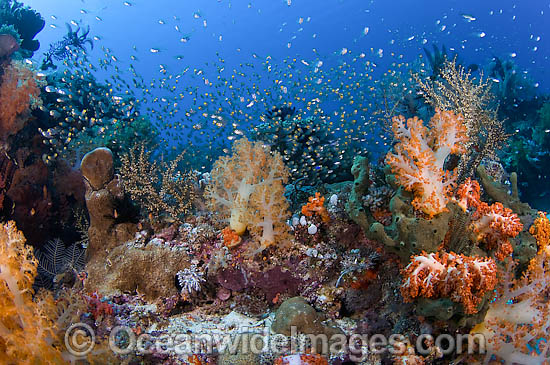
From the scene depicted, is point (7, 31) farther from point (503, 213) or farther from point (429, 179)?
point (503, 213)

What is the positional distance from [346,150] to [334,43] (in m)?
84.4

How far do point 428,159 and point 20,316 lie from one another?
5308mm

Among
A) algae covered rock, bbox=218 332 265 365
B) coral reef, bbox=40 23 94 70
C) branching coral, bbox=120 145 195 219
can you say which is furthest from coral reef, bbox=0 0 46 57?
algae covered rock, bbox=218 332 265 365

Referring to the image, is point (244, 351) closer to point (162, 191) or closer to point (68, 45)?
point (162, 191)

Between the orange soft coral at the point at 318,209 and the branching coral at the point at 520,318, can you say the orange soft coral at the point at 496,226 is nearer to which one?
the branching coral at the point at 520,318

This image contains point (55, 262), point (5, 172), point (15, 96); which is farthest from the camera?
point (15, 96)

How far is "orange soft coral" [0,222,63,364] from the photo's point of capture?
3.22 meters

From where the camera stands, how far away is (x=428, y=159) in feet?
13.7

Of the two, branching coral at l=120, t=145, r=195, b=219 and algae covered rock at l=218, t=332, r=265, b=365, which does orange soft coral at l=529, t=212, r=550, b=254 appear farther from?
branching coral at l=120, t=145, r=195, b=219

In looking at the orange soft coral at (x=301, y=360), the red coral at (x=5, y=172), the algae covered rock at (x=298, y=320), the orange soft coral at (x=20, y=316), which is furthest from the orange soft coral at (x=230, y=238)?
the red coral at (x=5, y=172)

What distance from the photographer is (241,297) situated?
5.47 metres

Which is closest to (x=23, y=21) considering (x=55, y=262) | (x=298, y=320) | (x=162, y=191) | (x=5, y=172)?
(x=5, y=172)

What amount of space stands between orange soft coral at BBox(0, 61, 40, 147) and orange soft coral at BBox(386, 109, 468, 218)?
378 inches

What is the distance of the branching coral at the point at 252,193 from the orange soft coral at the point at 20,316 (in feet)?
9.91
